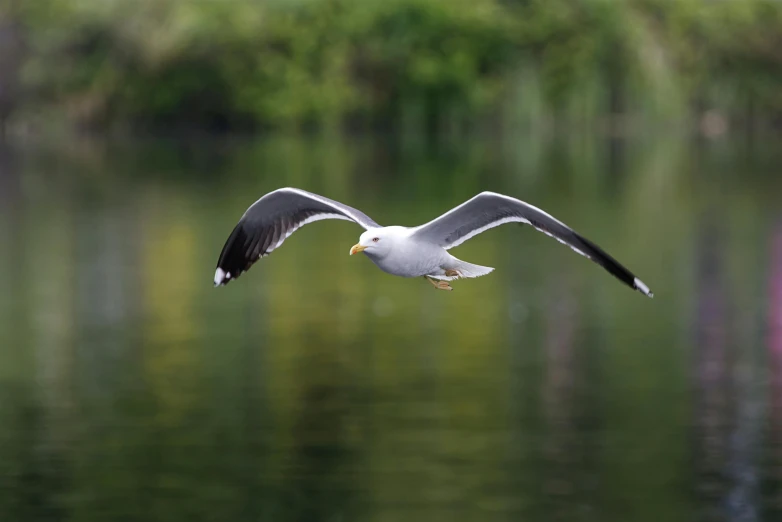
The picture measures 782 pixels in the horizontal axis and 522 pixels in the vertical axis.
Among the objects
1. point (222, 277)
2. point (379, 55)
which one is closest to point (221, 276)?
point (222, 277)

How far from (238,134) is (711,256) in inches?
2592

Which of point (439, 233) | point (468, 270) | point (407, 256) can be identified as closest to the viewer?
point (407, 256)

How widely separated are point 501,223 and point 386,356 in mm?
49808

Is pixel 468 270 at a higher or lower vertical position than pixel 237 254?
lower

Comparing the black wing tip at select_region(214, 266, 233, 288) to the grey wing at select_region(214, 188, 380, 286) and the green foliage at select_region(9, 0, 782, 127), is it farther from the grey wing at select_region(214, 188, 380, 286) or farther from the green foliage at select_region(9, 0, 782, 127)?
the green foliage at select_region(9, 0, 782, 127)

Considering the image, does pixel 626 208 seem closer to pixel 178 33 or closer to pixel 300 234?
pixel 300 234

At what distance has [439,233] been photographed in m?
14.2

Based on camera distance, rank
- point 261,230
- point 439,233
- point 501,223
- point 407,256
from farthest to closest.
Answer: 1. point 261,230
2. point 439,233
3. point 501,223
4. point 407,256

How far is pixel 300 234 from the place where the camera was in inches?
4097

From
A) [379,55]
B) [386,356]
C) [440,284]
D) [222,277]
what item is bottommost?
[386,356]

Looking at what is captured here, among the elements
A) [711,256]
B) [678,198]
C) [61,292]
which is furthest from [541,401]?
[678,198]

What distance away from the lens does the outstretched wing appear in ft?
45.1

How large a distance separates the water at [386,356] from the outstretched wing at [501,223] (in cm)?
2610

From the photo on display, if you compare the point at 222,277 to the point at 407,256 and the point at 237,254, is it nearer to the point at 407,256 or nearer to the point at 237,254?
the point at 237,254
